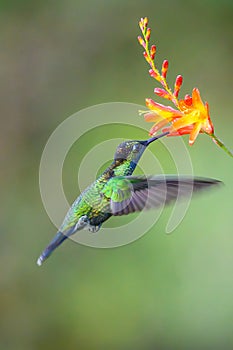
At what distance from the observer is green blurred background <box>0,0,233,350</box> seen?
Result: 291 cm

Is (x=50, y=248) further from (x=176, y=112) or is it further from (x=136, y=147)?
(x=176, y=112)

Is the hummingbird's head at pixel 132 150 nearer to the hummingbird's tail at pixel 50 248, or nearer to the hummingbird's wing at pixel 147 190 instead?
the hummingbird's wing at pixel 147 190

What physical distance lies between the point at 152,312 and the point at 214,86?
1357mm

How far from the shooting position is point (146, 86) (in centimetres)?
333

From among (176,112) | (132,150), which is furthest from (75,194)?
(176,112)

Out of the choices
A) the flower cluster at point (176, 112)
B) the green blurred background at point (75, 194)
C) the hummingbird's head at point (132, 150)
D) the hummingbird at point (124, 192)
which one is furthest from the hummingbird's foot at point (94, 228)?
the green blurred background at point (75, 194)

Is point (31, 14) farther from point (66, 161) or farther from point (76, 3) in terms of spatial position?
point (66, 161)

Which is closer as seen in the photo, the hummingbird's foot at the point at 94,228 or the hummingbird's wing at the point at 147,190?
the hummingbird's wing at the point at 147,190

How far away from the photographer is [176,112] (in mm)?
1128

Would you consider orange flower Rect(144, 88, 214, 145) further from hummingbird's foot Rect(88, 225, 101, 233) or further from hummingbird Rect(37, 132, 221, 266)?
hummingbird's foot Rect(88, 225, 101, 233)

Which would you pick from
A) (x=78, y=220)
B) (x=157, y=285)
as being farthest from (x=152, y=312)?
(x=78, y=220)

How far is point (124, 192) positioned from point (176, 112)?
0.21 meters

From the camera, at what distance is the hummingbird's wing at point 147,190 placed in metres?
1.02

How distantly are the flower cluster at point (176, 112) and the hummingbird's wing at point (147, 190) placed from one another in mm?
94
